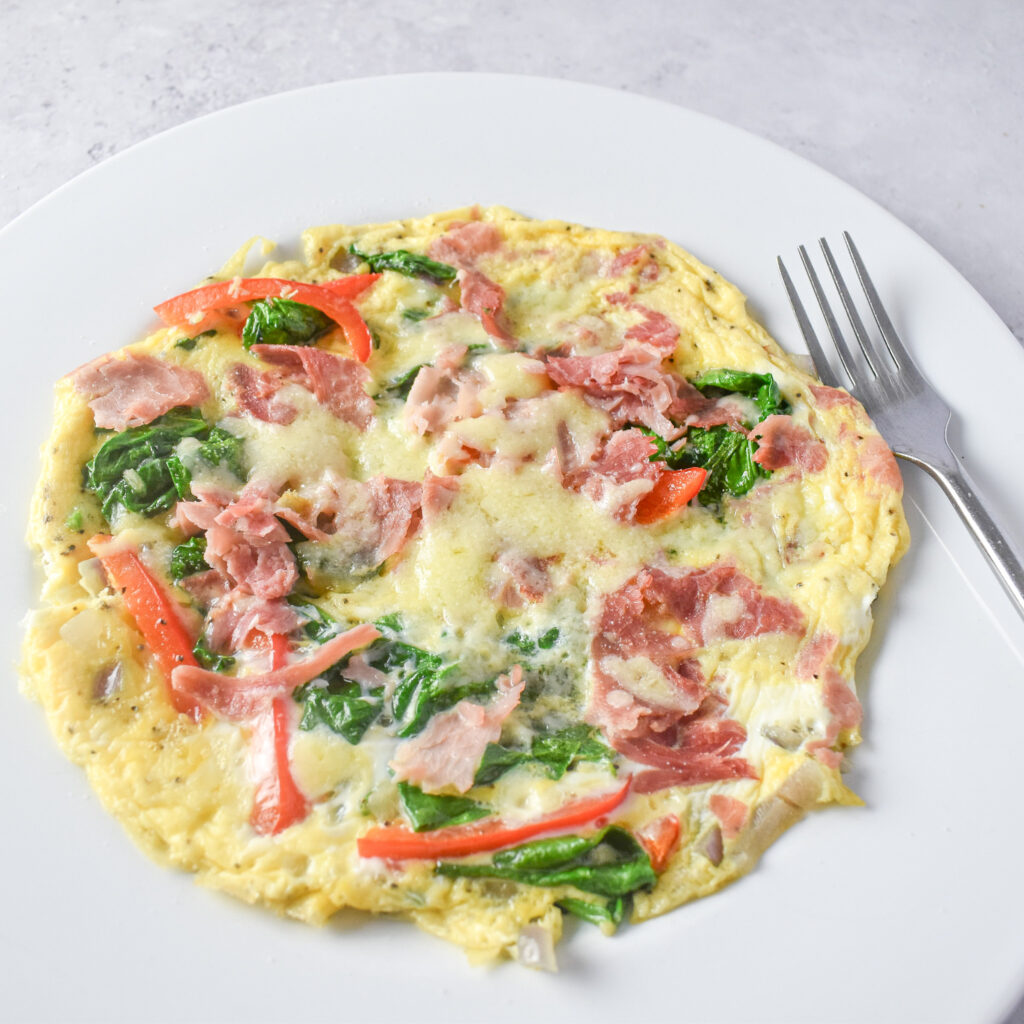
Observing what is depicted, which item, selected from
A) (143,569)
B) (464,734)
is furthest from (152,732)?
(464,734)

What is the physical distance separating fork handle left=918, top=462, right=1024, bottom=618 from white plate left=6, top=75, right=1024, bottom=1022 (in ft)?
0.29

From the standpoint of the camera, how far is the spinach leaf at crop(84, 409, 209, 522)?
4.26 meters

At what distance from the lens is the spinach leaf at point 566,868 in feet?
11.5

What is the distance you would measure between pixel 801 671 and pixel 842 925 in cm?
93

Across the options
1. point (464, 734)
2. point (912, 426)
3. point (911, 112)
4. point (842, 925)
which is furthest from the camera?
point (911, 112)

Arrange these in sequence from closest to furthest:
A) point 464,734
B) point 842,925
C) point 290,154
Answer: point 842,925 < point 464,734 < point 290,154

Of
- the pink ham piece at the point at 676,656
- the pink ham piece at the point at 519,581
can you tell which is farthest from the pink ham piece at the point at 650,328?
the pink ham piece at the point at 519,581

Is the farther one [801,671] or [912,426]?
[912,426]

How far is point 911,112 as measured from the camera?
273 inches

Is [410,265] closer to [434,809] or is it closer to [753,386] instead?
[753,386]

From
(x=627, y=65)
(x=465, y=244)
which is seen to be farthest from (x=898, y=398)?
(x=627, y=65)

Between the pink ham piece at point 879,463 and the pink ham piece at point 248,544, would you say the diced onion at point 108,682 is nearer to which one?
the pink ham piece at point 248,544

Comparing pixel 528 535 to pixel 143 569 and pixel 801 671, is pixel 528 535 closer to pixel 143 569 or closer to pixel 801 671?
pixel 801 671

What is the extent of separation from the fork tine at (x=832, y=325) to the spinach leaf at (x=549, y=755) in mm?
2250
